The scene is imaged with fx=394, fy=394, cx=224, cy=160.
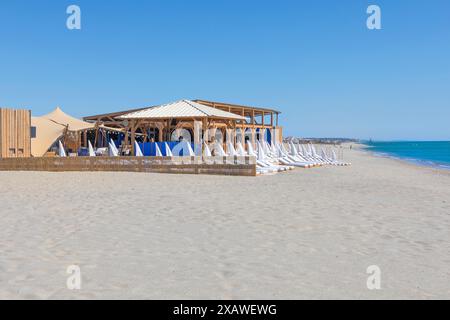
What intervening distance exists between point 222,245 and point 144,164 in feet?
32.9

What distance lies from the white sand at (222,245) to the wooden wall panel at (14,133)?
9.25 m

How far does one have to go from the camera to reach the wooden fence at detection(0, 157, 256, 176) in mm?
13195

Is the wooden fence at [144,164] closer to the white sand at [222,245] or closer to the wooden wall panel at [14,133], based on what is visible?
the wooden wall panel at [14,133]

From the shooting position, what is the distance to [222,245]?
4508 millimetres

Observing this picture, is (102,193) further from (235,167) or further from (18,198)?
(235,167)

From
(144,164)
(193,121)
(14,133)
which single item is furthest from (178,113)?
(14,133)

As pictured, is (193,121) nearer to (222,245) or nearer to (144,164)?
(144,164)

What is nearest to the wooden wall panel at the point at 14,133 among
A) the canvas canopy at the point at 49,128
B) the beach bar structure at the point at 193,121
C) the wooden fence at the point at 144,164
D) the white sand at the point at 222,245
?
the wooden fence at the point at 144,164

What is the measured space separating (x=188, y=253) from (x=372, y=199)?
5332 millimetres

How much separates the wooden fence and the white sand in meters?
4.75

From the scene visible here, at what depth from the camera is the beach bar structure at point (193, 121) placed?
16.3 meters

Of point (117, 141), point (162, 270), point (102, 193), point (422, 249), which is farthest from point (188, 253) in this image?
point (117, 141)

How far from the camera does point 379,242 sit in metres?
4.68
